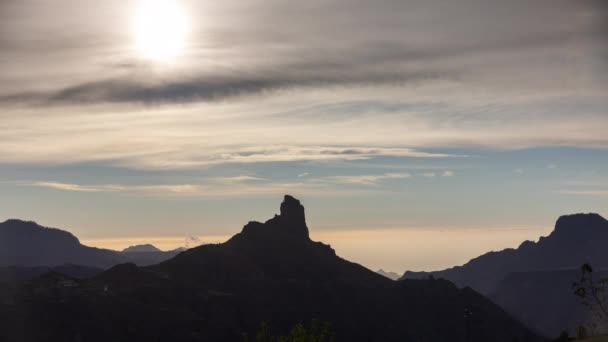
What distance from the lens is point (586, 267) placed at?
145 metres

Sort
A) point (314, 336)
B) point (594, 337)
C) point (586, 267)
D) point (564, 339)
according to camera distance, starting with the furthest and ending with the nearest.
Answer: point (586, 267), point (564, 339), point (594, 337), point (314, 336)

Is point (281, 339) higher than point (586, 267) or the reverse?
the reverse

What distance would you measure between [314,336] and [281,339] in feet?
13.6

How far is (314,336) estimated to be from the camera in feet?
241

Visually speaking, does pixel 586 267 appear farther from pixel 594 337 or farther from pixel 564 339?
pixel 594 337

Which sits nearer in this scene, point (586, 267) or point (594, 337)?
point (594, 337)

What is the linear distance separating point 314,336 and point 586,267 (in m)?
90.8

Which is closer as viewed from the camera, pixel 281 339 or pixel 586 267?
pixel 281 339

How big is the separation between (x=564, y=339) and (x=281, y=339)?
70160 mm

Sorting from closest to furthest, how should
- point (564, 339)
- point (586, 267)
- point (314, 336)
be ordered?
point (314, 336) < point (564, 339) < point (586, 267)

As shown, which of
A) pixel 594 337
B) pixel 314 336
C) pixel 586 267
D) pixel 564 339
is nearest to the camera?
pixel 314 336

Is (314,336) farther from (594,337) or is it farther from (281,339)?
(594,337)

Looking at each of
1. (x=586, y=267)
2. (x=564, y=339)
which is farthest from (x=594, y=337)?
(x=586, y=267)

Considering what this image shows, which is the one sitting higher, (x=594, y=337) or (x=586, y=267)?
(x=586, y=267)
